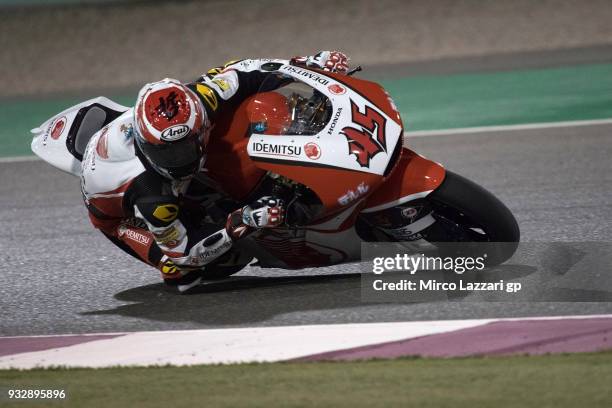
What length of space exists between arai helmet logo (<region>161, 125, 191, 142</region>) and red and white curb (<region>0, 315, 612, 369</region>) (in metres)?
1.03

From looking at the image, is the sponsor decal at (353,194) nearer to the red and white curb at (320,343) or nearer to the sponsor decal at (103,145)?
the red and white curb at (320,343)

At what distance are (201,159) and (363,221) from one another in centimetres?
96

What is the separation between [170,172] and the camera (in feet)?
18.3

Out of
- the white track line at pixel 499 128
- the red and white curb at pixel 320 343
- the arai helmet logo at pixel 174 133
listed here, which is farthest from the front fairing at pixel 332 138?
the white track line at pixel 499 128

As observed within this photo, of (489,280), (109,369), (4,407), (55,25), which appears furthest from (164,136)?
(55,25)

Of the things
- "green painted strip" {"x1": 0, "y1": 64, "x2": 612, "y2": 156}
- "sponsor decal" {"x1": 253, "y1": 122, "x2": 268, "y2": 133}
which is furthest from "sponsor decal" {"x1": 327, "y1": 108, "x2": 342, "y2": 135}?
"green painted strip" {"x1": 0, "y1": 64, "x2": 612, "y2": 156}

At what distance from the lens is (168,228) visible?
5.80 m

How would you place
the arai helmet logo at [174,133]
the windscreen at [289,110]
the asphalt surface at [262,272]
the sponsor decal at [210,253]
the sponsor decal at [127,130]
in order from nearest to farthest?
the arai helmet logo at [174,133] < the windscreen at [289,110] < the asphalt surface at [262,272] < the sponsor decal at [210,253] < the sponsor decal at [127,130]

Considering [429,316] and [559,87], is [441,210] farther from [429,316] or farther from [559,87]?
[559,87]

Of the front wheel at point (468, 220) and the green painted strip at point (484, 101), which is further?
the green painted strip at point (484, 101)

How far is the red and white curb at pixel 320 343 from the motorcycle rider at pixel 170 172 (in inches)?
20.9

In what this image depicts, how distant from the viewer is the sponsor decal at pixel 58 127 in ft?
21.9

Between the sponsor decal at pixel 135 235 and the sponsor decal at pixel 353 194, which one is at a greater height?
the sponsor decal at pixel 353 194

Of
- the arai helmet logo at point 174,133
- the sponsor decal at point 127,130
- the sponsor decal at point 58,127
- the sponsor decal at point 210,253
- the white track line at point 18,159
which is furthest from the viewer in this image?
the white track line at point 18,159
